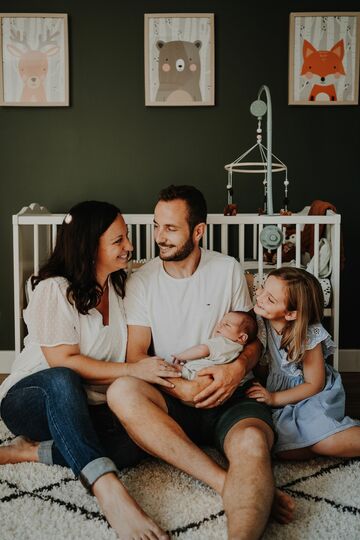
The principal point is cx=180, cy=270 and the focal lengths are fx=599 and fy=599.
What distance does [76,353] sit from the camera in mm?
1866

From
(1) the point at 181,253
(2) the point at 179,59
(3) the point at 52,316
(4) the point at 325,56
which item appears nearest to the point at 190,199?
(1) the point at 181,253

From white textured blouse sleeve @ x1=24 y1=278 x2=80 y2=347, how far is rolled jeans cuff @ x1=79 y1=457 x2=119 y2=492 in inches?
16.5

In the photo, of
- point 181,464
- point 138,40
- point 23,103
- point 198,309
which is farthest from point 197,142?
point 181,464

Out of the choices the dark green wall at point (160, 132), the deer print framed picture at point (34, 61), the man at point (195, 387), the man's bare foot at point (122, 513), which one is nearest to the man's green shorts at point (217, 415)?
the man at point (195, 387)

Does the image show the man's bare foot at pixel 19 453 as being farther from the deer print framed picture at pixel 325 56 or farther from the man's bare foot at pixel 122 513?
the deer print framed picture at pixel 325 56

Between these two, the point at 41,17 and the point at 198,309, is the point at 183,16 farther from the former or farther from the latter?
the point at 198,309

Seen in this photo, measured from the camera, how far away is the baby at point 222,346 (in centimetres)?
188

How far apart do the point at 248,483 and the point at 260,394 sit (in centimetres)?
48

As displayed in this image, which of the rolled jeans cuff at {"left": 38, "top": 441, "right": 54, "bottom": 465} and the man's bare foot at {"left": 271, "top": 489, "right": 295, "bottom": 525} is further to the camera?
the rolled jeans cuff at {"left": 38, "top": 441, "right": 54, "bottom": 465}

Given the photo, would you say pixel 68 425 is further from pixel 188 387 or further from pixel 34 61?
pixel 34 61

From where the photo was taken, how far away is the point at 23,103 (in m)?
3.24

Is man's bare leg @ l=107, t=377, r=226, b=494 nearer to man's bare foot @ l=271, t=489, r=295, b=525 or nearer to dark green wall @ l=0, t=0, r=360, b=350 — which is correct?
man's bare foot @ l=271, t=489, r=295, b=525

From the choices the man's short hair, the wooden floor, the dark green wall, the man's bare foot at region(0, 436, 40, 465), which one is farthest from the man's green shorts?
the dark green wall

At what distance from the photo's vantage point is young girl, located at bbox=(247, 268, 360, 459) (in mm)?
1882
